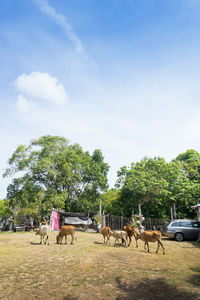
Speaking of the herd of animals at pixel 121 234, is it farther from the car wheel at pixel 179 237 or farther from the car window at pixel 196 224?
the car window at pixel 196 224

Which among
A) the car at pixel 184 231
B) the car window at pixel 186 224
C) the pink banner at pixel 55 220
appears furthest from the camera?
the pink banner at pixel 55 220

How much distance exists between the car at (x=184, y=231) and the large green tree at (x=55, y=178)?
1485 cm

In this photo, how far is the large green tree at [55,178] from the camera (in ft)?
89.8

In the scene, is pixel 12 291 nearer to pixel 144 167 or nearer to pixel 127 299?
pixel 127 299

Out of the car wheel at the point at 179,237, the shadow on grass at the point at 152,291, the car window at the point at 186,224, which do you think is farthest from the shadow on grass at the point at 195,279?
the car window at the point at 186,224

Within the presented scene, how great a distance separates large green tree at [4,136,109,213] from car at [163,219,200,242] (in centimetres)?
1485

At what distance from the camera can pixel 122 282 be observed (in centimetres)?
603

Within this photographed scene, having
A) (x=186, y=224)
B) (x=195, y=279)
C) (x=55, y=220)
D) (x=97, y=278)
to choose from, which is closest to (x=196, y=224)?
(x=186, y=224)

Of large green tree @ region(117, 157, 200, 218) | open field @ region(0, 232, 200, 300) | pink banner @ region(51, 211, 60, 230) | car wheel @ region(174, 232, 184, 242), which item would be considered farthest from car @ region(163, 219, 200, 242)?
pink banner @ region(51, 211, 60, 230)

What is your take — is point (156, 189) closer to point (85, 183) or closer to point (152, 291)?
point (85, 183)

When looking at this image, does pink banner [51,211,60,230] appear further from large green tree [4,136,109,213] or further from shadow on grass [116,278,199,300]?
shadow on grass [116,278,199,300]

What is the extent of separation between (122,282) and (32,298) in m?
2.50

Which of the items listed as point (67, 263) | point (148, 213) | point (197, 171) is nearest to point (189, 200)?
point (148, 213)

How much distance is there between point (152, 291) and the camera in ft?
17.6
